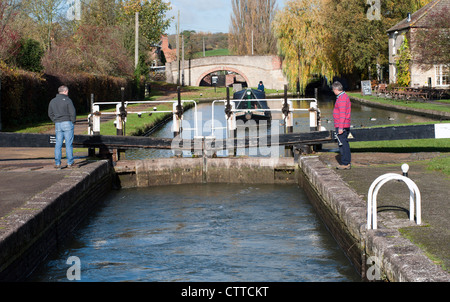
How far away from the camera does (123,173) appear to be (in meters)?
13.9

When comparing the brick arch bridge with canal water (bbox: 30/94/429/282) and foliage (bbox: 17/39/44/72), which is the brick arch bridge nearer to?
foliage (bbox: 17/39/44/72)

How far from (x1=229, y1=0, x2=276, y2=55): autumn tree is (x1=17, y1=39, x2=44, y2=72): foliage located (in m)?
60.0

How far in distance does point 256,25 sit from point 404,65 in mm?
42320

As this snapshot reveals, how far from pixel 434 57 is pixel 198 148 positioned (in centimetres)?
2340

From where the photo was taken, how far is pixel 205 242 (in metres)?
8.95

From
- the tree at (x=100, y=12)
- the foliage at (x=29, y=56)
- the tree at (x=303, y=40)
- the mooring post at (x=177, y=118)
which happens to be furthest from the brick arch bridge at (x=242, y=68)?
the mooring post at (x=177, y=118)

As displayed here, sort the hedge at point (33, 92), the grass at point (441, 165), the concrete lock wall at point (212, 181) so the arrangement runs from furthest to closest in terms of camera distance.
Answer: the hedge at point (33, 92), the grass at point (441, 165), the concrete lock wall at point (212, 181)

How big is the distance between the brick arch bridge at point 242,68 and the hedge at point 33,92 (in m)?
40.9

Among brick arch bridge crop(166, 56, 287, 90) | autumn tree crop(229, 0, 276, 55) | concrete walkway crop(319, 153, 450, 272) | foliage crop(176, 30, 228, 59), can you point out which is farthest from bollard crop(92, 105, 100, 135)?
foliage crop(176, 30, 228, 59)

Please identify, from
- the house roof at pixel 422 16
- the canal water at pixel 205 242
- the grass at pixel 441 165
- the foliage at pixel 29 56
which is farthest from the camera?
the house roof at pixel 422 16

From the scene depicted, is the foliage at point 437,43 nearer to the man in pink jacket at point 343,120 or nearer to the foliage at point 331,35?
the foliage at point 331,35

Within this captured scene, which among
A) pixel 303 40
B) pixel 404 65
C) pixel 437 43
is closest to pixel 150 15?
pixel 303 40

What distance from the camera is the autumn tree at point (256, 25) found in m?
86.3

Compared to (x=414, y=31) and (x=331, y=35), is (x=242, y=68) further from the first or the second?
(x=414, y=31)
